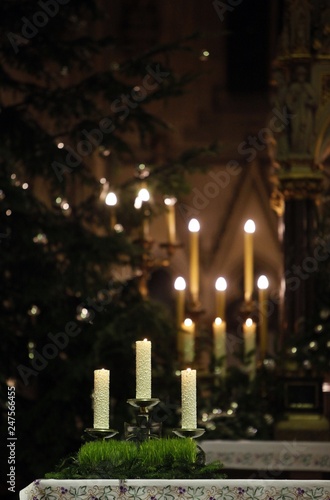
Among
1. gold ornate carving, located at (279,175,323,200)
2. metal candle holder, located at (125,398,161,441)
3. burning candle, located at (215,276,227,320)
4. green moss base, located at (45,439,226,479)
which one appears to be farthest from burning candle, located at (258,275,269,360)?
green moss base, located at (45,439,226,479)

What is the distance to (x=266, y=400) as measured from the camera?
915cm

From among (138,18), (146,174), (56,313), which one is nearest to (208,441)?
(56,313)

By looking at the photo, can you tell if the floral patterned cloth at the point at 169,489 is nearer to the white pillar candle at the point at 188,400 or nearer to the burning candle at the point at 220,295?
the white pillar candle at the point at 188,400

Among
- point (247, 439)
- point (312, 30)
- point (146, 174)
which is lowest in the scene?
point (247, 439)

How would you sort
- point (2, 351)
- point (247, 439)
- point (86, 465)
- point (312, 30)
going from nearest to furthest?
point (86, 465), point (247, 439), point (312, 30), point (2, 351)

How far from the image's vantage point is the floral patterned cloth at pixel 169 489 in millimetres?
4938

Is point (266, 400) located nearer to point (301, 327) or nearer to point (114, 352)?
point (301, 327)

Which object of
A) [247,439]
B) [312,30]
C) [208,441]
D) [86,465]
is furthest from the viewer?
[312,30]

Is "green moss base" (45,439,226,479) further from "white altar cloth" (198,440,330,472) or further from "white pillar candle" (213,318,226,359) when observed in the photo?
"white pillar candle" (213,318,226,359)

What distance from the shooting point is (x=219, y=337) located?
865 centimetres

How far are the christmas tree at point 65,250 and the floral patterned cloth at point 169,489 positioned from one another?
15.0 ft

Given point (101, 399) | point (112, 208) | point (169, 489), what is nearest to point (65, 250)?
point (112, 208)

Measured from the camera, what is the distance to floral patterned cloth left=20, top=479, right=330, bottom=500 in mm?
4938

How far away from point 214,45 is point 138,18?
4.16ft
